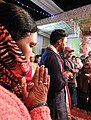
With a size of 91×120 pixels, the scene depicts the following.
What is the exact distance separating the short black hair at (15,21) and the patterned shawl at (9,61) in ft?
0.18

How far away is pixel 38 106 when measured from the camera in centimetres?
69

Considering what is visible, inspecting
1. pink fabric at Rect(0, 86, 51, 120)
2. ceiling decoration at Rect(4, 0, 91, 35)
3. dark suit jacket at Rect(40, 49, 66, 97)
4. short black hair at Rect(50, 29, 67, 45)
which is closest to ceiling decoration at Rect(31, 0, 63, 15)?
ceiling decoration at Rect(4, 0, 91, 35)

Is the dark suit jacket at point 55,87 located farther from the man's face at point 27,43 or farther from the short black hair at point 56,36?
the man's face at point 27,43

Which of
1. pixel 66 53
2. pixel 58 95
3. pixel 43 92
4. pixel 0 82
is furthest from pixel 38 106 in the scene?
pixel 66 53

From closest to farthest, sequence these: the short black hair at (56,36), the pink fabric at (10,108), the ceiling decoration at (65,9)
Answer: the pink fabric at (10,108), the short black hair at (56,36), the ceiling decoration at (65,9)

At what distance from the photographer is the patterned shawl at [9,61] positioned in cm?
58

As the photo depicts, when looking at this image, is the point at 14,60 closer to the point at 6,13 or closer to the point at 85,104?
the point at 6,13

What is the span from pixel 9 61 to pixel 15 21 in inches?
6.8

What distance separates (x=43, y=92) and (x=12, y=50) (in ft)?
0.78

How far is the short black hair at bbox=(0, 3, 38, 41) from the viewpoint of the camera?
2.18 feet

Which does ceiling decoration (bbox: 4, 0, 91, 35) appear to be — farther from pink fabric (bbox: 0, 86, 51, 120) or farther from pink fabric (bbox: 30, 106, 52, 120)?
pink fabric (bbox: 0, 86, 51, 120)

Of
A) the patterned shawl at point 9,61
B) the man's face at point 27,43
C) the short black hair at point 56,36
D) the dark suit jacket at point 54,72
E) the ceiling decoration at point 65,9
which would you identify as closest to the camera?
the patterned shawl at point 9,61

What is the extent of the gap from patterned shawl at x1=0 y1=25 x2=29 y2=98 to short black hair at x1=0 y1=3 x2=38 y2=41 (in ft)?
0.18

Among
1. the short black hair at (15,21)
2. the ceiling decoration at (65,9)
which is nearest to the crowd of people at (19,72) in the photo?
the short black hair at (15,21)
